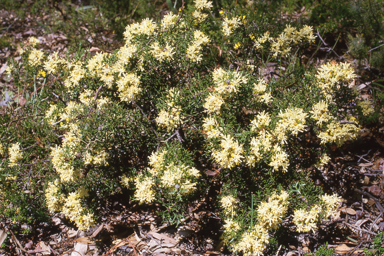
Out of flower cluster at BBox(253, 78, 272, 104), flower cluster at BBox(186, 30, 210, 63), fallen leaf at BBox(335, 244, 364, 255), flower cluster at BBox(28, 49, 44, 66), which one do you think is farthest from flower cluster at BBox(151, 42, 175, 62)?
fallen leaf at BBox(335, 244, 364, 255)

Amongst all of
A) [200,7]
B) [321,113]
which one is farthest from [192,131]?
[200,7]

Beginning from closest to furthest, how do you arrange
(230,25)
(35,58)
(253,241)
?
(253,241), (230,25), (35,58)

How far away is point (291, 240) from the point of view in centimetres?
302

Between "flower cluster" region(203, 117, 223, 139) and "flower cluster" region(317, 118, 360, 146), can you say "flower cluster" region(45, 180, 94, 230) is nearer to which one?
"flower cluster" region(203, 117, 223, 139)

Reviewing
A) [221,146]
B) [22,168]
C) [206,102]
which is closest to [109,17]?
[22,168]

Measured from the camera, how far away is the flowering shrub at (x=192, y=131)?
7.78 ft

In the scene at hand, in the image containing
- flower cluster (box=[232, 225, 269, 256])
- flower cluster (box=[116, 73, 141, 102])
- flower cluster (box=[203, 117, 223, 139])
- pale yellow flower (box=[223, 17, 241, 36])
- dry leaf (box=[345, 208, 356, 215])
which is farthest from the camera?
dry leaf (box=[345, 208, 356, 215])

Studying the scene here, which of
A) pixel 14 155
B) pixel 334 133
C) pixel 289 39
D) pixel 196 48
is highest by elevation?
pixel 196 48

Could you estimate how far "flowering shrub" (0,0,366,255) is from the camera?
7.78ft

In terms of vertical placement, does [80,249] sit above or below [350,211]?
above

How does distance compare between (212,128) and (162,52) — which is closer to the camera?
(212,128)

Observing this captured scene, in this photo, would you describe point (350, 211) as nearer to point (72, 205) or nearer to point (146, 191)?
point (146, 191)

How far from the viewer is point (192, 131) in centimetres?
285

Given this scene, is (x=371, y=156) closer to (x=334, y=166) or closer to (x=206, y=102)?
(x=334, y=166)
